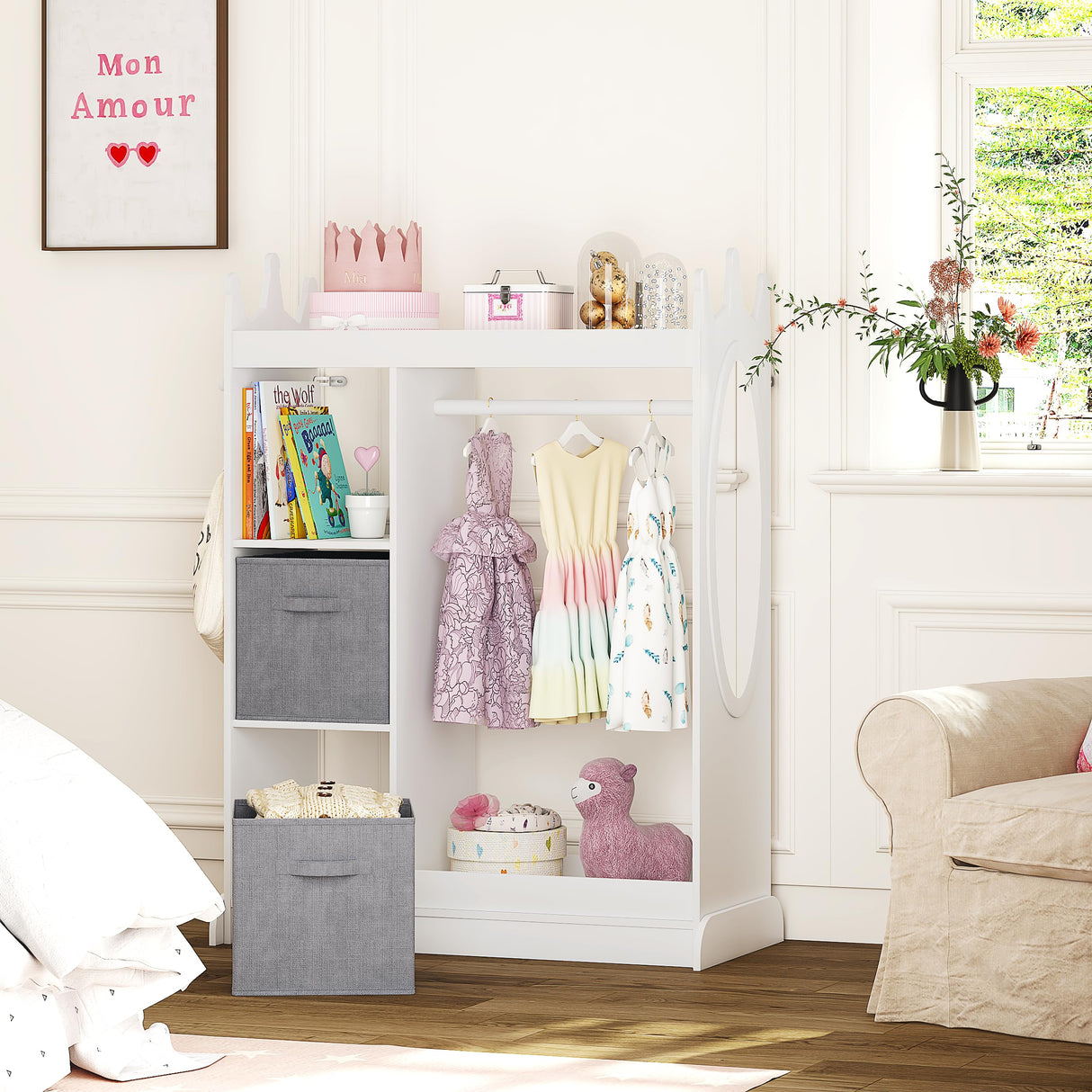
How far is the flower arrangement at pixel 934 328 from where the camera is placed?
3221 millimetres

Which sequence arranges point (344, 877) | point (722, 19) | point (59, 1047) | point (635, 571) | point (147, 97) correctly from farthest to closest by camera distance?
point (147, 97)
point (722, 19)
point (635, 571)
point (344, 877)
point (59, 1047)

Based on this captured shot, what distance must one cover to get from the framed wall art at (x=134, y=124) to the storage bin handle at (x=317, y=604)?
957 millimetres

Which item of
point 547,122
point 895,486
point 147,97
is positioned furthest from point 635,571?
point 147,97

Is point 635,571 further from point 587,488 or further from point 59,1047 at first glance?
point 59,1047

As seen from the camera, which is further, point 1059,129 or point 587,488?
point 1059,129

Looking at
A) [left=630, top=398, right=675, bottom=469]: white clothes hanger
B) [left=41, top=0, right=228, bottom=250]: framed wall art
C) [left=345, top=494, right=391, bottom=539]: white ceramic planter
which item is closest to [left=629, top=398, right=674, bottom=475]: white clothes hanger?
[left=630, top=398, right=675, bottom=469]: white clothes hanger

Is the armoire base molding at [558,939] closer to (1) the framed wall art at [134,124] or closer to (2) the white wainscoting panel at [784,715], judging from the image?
(2) the white wainscoting panel at [784,715]

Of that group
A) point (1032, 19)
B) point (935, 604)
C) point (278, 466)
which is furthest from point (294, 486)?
point (1032, 19)

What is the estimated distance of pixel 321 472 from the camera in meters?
3.26

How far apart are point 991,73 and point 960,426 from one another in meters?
0.89

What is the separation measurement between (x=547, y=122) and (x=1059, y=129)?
1228 millimetres

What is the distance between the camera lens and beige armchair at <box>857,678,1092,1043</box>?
98.6 inches

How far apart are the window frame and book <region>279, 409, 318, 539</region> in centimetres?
159

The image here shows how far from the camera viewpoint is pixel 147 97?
359cm
